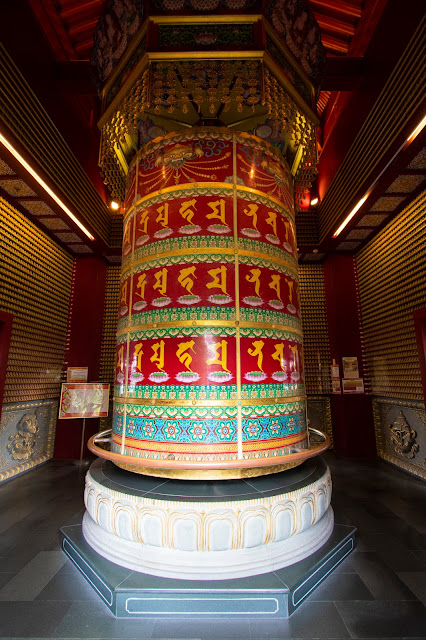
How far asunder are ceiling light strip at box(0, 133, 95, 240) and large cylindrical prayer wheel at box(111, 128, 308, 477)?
185 cm

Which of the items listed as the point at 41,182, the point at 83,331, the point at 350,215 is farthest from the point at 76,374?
the point at 350,215

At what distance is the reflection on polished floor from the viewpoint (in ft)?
7.52

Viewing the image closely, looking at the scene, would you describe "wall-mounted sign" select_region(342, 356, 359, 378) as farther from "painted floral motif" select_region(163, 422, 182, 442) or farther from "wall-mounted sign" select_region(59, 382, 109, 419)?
"painted floral motif" select_region(163, 422, 182, 442)

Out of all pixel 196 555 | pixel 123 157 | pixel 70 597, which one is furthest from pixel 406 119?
pixel 70 597

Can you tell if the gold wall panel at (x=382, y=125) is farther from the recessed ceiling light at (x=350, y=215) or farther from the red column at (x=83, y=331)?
the red column at (x=83, y=331)

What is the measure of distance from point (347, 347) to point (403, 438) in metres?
2.21

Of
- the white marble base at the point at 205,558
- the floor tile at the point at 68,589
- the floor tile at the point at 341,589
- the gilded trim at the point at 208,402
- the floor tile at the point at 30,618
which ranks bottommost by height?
the floor tile at the point at 68,589

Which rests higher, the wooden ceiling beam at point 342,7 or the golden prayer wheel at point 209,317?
the wooden ceiling beam at point 342,7

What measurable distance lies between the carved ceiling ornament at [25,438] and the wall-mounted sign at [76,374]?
43.1 inches

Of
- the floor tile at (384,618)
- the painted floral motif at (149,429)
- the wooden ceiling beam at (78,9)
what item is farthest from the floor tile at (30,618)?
the wooden ceiling beam at (78,9)

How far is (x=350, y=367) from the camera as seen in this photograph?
7.54m

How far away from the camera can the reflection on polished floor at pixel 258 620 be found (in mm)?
2291

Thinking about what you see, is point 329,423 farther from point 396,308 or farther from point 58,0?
point 58,0

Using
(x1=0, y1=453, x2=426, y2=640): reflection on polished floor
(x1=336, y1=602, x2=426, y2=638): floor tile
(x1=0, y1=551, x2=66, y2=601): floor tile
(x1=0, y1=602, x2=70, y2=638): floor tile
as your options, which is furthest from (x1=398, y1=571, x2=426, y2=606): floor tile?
(x1=0, y1=551, x2=66, y2=601): floor tile
